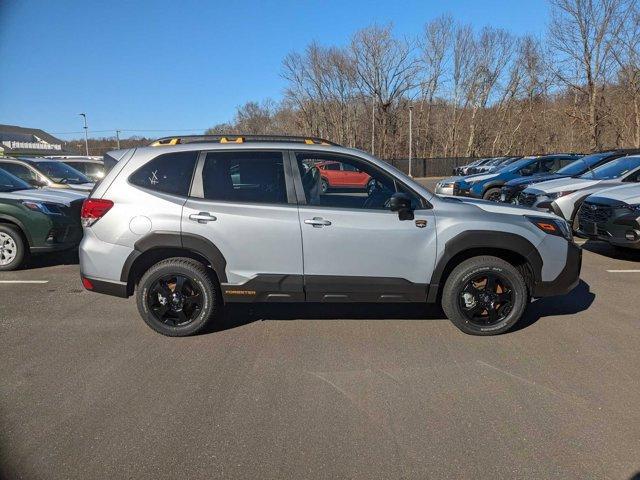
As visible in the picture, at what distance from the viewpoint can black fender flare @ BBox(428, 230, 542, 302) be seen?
427 cm

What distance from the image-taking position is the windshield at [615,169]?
9358 millimetres

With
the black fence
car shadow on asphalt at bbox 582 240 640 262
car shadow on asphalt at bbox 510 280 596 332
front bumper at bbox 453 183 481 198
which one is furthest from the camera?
the black fence

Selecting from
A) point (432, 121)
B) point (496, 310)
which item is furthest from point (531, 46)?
point (496, 310)

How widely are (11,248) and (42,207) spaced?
0.80 meters

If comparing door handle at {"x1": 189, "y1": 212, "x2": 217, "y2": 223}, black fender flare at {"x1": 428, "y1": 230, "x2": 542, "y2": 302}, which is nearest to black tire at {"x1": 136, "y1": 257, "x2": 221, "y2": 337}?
door handle at {"x1": 189, "y1": 212, "x2": 217, "y2": 223}

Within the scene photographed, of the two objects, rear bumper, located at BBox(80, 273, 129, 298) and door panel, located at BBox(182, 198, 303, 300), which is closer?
door panel, located at BBox(182, 198, 303, 300)

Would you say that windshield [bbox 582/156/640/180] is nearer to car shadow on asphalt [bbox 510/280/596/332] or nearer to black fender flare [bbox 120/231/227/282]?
car shadow on asphalt [bbox 510/280/596/332]

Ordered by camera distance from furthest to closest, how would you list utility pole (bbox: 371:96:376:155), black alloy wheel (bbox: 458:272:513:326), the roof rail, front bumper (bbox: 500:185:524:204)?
utility pole (bbox: 371:96:376:155)
front bumper (bbox: 500:185:524:204)
the roof rail
black alloy wheel (bbox: 458:272:513:326)

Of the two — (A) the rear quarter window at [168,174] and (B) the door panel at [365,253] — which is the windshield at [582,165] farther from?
(A) the rear quarter window at [168,174]

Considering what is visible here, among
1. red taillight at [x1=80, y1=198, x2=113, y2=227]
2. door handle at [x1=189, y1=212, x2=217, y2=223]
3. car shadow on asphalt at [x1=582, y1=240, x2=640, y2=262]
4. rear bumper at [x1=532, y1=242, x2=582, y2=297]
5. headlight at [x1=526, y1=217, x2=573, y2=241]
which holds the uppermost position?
red taillight at [x1=80, y1=198, x2=113, y2=227]

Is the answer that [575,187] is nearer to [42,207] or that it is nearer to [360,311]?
[360,311]

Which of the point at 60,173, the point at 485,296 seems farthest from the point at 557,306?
the point at 60,173

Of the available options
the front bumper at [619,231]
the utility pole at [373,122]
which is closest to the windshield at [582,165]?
the front bumper at [619,231]

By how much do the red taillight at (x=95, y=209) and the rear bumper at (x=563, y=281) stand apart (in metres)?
4.17
